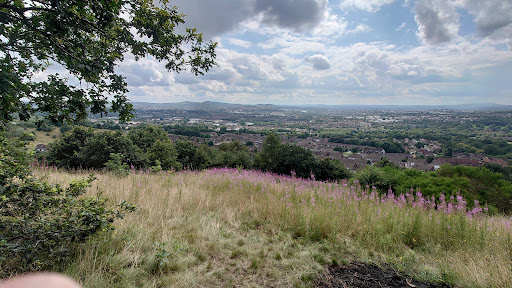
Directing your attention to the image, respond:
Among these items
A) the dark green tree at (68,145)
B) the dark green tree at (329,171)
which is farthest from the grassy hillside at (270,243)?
the dark green tree at (329,171)

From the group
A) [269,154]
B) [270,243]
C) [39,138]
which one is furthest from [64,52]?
[269,154]

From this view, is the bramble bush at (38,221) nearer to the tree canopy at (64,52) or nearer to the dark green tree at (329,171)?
the tree canopy at (64,52)

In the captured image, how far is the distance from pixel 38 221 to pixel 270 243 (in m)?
3.27

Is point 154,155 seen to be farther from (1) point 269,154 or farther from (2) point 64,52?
(2) point 64,52

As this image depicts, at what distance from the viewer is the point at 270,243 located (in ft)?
13.3

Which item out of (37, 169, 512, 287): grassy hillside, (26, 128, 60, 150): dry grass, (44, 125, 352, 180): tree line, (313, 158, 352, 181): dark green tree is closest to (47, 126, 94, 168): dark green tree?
(44, 125, 352, 180): tree line

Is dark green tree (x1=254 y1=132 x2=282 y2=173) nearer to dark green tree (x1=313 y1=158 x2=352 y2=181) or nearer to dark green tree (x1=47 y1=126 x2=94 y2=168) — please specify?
dark green tree (x1=313 y1=158 x2=352 y2=181)

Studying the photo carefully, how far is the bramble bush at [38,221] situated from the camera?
2.34 metres

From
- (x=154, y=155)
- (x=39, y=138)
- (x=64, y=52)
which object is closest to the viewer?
(x=64, y=52)

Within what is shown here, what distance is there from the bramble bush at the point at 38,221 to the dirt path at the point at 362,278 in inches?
119

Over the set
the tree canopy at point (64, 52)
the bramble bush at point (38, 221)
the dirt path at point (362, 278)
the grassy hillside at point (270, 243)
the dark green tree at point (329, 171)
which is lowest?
the dark green tree at point (329, 171)

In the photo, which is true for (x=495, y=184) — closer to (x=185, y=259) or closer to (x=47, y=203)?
(x=185, y=259)

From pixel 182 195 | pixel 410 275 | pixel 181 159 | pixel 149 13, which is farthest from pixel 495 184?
pixel 181 159

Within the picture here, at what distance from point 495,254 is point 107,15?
6476 mm
